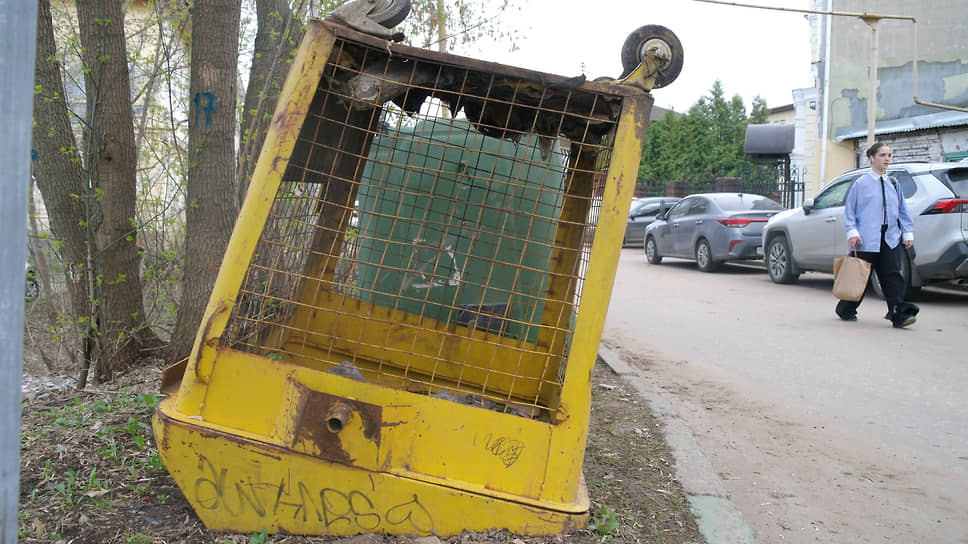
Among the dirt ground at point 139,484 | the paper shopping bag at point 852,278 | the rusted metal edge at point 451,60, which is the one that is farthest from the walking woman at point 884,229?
the rusted metal edge at point 451,60

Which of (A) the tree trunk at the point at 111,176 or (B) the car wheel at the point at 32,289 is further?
(A) the tree trunk at the point at 111,176

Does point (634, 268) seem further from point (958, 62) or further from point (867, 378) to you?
point (958, 62)

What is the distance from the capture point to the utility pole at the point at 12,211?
156 cm

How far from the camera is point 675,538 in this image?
10.0 feet

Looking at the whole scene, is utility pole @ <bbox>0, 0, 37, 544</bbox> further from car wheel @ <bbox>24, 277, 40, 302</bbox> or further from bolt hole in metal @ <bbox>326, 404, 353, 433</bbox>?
car wheel @ <bbox>24, 277, 40, 302</bbox>

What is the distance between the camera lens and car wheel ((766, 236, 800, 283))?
1180 centimetres

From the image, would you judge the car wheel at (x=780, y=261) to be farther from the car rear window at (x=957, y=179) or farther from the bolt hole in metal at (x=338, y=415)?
the bolt hole in metal at (x=338, y=415)

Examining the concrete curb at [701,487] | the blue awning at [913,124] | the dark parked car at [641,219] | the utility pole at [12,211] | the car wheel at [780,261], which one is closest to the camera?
the utility pole at [12,211]

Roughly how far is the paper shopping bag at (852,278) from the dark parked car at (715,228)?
5941 mm

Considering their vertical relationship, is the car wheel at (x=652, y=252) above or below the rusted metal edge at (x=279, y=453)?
above

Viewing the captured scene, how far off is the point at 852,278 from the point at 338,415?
669 cm

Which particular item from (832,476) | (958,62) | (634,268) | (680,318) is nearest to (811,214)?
(680,318)

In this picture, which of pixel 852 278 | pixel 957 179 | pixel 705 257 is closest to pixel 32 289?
pixel 852 278

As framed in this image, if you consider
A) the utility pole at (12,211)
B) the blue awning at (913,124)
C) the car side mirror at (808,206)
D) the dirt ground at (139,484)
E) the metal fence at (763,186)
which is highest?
the blue awning at (913,124)
